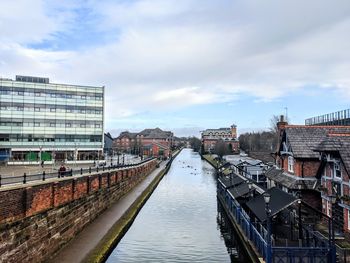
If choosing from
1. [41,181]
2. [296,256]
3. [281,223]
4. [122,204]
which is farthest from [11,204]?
[122,204]

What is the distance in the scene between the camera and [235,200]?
26.6 meters

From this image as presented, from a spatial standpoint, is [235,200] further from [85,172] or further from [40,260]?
[40,260]

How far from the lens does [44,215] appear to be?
1673 centimetres

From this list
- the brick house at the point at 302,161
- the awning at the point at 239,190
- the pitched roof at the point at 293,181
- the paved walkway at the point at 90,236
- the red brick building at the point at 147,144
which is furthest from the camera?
the red brick building at the point at 147,144

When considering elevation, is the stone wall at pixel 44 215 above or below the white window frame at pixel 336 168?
below

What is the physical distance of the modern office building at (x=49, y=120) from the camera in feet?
208

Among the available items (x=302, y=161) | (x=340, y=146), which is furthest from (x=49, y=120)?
(x=340, y=146)

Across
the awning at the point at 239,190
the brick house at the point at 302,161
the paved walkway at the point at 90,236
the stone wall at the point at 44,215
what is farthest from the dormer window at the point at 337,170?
the stone wall at the point at 44,215

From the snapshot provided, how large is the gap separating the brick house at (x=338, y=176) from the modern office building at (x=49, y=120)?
46.6 metres

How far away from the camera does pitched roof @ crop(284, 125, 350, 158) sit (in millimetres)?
24500

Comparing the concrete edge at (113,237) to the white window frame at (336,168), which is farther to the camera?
the white window frame at (336,168)

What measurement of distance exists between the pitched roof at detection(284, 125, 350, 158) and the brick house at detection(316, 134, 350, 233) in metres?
2.92

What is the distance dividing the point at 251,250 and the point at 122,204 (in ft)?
55.9

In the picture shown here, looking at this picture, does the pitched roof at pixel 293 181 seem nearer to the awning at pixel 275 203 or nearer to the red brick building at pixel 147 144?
the awning at pixel 275 203
